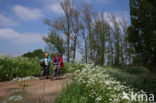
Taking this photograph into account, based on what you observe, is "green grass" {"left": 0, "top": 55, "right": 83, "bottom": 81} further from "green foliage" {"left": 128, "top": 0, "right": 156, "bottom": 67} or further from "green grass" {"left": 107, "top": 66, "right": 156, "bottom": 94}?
"green foliage" {"left": 128, "top": 0, "right": 156, "bottom": 67}

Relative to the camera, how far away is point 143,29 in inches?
661

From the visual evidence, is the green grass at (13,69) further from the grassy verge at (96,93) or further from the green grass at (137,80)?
the grassy verge at (96,93)

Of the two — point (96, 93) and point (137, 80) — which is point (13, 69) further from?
point (137, 80)

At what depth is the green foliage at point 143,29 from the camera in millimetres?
15805

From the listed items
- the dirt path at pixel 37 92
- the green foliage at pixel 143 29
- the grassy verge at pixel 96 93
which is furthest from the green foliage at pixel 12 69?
the green foliage at pixel 143 29

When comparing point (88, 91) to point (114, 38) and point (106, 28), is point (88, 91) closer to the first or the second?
point (106, 28)

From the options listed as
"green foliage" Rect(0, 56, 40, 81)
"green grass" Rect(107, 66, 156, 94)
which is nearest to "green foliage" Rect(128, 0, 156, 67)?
"green grass" Rect(107, 66, 156, 94)

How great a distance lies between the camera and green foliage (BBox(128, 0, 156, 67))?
51.9 ft

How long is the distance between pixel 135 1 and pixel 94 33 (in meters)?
9.84

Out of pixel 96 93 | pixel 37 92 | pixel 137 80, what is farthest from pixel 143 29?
pixel 37 92

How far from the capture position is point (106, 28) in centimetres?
2761

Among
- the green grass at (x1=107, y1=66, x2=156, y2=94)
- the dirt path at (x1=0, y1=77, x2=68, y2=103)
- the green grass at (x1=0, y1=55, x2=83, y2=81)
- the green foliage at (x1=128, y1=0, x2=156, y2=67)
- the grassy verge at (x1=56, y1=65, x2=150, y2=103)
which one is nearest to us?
the grassy verge at (x1=56, y1=65, x2=150, y2=103)

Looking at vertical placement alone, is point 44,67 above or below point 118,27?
below

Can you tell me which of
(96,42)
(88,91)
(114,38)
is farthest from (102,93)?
(114,38)
